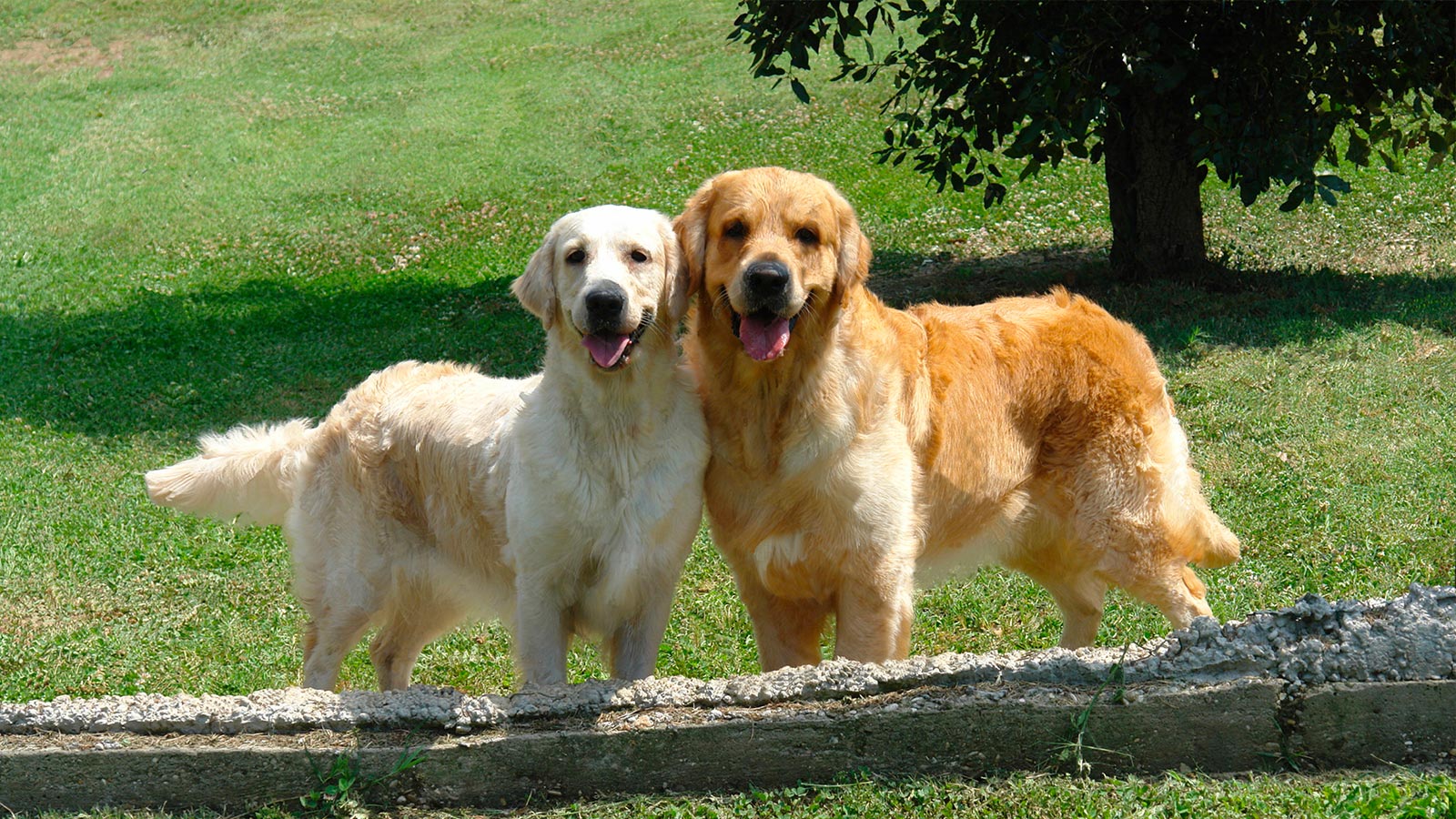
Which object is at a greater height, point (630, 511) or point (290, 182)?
point (630, 511)

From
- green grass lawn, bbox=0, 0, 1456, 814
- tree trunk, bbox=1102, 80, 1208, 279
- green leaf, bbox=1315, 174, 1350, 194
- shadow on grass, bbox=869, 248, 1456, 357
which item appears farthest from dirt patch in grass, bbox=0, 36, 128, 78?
green leaf, bbox=1315, 174, 1350, 194

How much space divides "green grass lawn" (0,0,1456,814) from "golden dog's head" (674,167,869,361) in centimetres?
144

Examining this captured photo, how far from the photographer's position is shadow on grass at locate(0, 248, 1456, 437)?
9.52 m

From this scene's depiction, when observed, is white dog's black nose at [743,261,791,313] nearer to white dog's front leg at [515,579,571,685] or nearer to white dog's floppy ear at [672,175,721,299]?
white dog's floppy ear at [672,175,721,299]

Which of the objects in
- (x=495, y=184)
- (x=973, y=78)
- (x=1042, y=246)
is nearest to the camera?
(x=973, y=78)

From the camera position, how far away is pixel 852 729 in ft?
11.6

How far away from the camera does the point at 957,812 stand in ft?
11.1

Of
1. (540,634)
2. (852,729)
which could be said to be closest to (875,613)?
(852,729)

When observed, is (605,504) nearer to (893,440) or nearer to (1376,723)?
(893,440)

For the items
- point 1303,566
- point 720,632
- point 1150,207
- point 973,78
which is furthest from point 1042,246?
point 720,632

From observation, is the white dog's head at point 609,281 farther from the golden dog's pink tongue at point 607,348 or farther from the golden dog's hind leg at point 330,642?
the golden dog's hind leg at point 330,642

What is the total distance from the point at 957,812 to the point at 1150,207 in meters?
8.30

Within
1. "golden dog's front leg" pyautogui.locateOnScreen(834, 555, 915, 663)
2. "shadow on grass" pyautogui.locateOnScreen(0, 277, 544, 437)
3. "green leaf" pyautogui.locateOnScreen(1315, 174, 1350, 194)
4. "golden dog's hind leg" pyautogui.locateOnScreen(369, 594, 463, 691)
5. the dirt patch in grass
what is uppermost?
"green leaf" pyautogui.locateOnScreen(1315, 174, 1350, 194)

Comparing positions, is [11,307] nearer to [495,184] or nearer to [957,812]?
[495,184]
